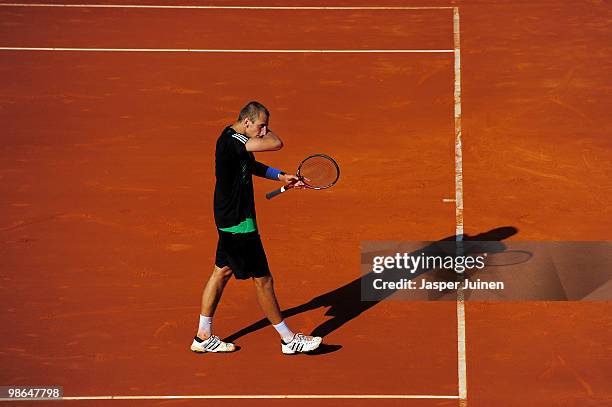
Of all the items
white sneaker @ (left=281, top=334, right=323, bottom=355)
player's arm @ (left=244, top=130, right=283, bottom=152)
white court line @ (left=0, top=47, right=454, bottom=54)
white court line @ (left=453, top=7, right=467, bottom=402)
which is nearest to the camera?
player's arm @ (left=244, top=130, right=283, bottom=152)

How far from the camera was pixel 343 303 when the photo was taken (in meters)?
11.4

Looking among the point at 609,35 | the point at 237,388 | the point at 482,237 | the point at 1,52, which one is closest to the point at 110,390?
the point at 237,388

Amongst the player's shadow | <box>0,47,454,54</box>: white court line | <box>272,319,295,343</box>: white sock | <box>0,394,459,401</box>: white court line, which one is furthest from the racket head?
<box>0,47,454,54</box>: white court line

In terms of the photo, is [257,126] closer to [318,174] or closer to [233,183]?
[233,183]

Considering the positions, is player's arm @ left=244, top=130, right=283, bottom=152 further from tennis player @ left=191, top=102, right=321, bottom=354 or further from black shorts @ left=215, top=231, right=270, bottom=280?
black shorts @ left=215, top=231, right=270, bottom=280

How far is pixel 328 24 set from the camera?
1603cm

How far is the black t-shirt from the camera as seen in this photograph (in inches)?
398

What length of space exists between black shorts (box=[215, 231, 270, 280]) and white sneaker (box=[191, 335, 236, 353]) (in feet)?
2.52

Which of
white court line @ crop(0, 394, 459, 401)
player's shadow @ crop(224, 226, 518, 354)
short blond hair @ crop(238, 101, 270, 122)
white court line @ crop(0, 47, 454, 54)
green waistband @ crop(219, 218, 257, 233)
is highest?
white court line @ crop(0, 47, 454, 54)

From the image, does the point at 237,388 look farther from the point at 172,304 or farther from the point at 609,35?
the point at 609,35

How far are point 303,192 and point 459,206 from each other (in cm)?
179

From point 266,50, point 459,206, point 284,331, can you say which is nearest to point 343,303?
point 284,331

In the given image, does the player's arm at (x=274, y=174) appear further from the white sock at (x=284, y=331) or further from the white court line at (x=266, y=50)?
the white court line at (x=266, y=50)

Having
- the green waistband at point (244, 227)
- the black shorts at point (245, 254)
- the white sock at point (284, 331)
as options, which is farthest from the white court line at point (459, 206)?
the green waistband at point (244, 227)
